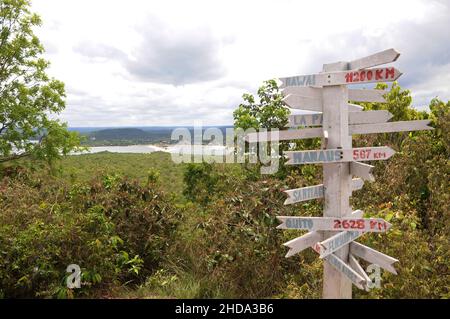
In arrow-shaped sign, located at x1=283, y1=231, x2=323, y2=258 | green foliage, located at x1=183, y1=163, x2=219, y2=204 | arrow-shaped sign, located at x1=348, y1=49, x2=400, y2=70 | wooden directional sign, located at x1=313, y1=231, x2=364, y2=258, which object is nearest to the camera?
arrow-shaped sign, located at x1=348, y1=49, x2=400, y2=70

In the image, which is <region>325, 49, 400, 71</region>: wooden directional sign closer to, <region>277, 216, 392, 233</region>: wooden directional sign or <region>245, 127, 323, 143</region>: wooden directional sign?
<region>245, 127, 323, 143</region>: wooden directional sign

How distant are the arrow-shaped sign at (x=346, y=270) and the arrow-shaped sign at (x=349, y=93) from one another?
1353 mm

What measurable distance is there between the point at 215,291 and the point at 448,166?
3.99 m

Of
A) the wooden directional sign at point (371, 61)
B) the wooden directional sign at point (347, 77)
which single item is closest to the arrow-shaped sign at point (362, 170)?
the wooden directional sign at point (347, 77)

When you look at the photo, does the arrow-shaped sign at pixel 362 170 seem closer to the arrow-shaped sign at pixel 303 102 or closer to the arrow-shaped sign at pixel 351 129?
the arrow-shaped sign at pixel 351 129

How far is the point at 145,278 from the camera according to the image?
21.0ft


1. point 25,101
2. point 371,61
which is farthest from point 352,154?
point 25,101

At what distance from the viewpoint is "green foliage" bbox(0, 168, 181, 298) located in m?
5.25

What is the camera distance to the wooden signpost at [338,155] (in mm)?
3672

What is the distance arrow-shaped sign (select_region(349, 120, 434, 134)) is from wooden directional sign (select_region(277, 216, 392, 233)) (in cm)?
75

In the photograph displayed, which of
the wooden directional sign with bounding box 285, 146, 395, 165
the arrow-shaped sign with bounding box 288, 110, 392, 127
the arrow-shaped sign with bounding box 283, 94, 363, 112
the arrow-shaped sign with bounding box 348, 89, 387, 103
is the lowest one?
the wooden directional sign with bounding box 285, 146, 395, 165

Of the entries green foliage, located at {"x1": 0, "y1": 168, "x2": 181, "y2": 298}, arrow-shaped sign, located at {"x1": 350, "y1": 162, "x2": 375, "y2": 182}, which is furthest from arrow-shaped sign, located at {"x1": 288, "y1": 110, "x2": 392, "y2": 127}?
green foliage, located at {"x1": 0, "y1": 168, "x2": 181, "y2": 298}

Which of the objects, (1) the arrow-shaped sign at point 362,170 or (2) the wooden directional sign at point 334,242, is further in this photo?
(1) the arrow-shaped sign at point 362,170

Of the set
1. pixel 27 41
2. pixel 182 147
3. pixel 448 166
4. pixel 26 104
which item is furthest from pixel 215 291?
pixel 27 41
